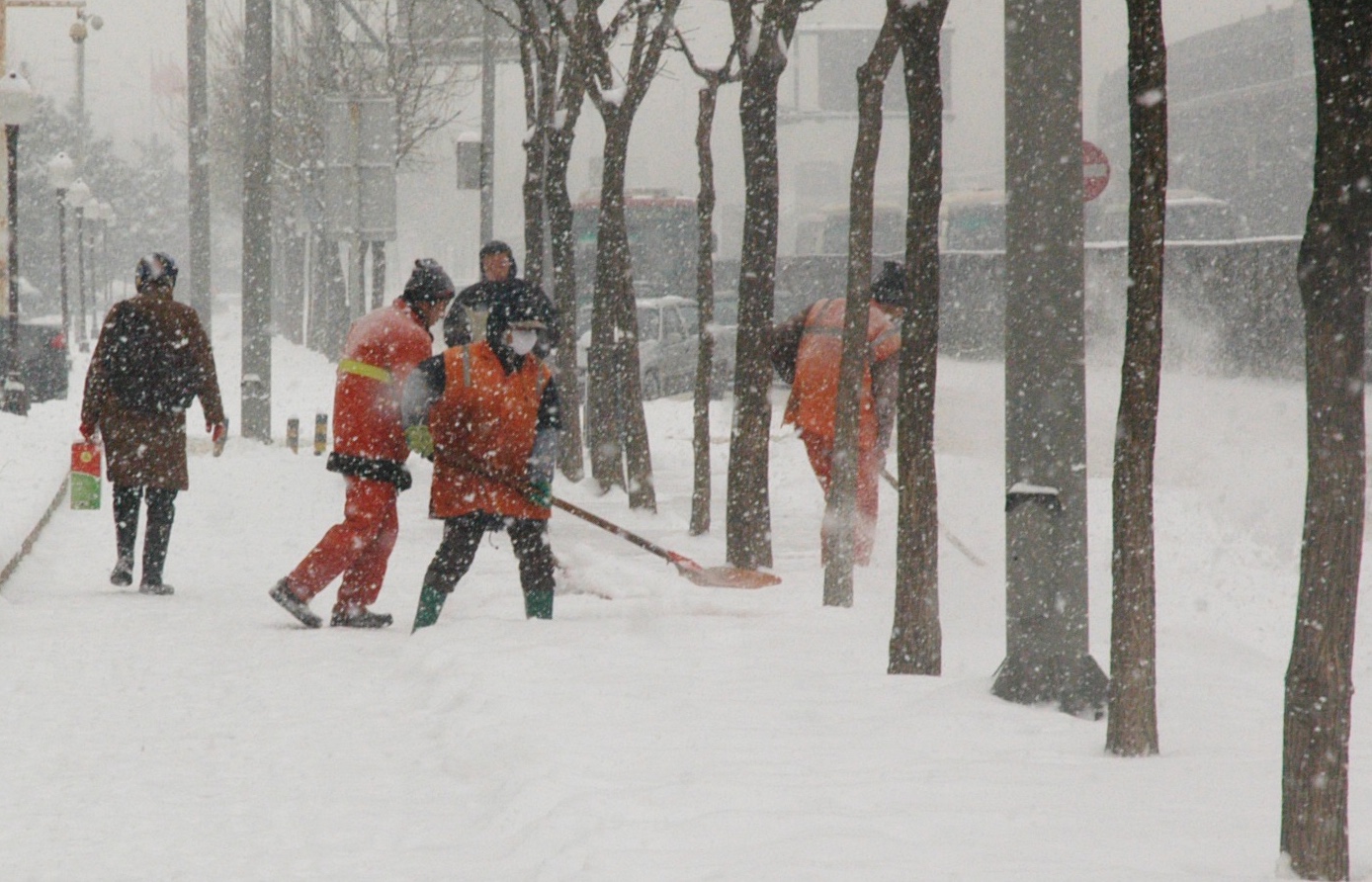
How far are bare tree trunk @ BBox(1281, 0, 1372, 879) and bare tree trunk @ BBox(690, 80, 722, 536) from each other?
861cm

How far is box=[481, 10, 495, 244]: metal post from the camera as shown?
22.5m

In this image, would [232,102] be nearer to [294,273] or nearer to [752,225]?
[294,273]

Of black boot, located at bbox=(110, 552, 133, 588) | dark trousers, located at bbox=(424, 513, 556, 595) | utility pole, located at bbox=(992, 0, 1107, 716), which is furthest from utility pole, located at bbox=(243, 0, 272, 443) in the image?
utility pole, located at bbox=(992, 0, 1107, 716)

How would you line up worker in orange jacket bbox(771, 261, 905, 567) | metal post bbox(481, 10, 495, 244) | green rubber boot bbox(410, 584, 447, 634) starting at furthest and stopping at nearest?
metal post bbox(481, 10, 495, 244) → worker in orange jacket bbox(771, 261, 905, 567) → green rubber boot bbox(410, 584, 447, 634)

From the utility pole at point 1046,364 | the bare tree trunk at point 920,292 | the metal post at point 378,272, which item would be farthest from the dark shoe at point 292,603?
the metal post at point 378,272

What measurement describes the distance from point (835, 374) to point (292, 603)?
340cm

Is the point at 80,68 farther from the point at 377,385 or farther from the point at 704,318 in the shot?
the point at 377,385

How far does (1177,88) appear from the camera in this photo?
68688mm

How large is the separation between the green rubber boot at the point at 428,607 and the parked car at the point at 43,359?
19963 millimetres

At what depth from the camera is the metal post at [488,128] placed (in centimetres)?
2252

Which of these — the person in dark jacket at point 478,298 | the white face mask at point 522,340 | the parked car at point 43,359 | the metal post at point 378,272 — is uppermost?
the metal post at point 378,272

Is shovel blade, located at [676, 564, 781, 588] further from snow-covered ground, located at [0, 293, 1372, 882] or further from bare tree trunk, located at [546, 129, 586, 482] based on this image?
bare tree trunk, located at [546, 129, 586, 482]

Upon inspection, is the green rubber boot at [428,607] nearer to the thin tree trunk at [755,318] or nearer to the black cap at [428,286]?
the black cap at [428,286]

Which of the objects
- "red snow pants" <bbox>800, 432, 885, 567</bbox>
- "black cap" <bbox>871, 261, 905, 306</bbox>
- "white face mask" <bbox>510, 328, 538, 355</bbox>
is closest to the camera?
"white face mask" <bbox>510, 328, 538, 355</bbox>
